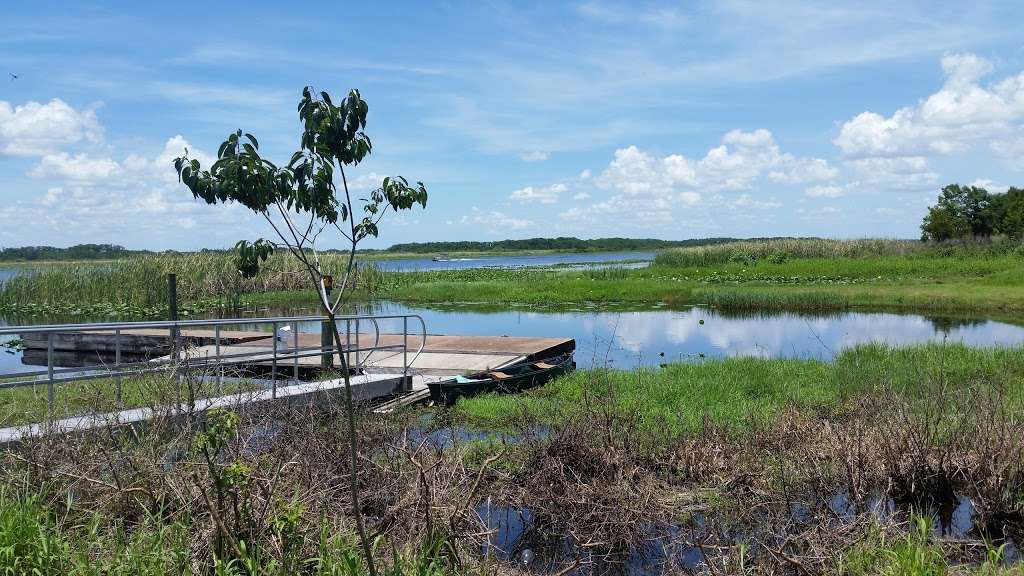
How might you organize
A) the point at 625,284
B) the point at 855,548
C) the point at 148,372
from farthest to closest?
the point at 625,284
the point at 148,372
the point at 855,548

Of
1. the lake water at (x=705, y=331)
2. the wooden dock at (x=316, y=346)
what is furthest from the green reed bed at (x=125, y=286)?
the wooden dock at (x=316, y=346)

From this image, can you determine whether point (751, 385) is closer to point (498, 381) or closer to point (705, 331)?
point (498, 381)

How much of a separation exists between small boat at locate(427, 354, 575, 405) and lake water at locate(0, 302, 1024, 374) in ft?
4.71

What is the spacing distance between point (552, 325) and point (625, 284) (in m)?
12.8

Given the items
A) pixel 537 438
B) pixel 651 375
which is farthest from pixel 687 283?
pixel 537 438

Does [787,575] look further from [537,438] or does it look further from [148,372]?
[148,372]

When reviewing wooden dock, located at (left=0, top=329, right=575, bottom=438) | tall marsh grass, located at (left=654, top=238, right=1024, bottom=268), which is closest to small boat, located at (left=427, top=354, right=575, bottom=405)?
wooden dock, located at (left=0, top=329, right=575, bottom=438)

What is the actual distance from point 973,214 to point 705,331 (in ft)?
168

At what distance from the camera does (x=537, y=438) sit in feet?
26.5

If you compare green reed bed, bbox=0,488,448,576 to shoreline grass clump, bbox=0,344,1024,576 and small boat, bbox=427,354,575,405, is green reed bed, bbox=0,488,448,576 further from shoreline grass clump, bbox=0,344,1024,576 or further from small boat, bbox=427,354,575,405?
small boat, bbox=427,354,575,405

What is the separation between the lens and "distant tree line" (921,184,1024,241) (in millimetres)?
58062

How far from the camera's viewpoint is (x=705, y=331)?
77.8 ft

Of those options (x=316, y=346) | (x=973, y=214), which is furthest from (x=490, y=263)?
(x=316, y=346)

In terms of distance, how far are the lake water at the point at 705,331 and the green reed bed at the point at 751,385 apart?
163 centimetres
